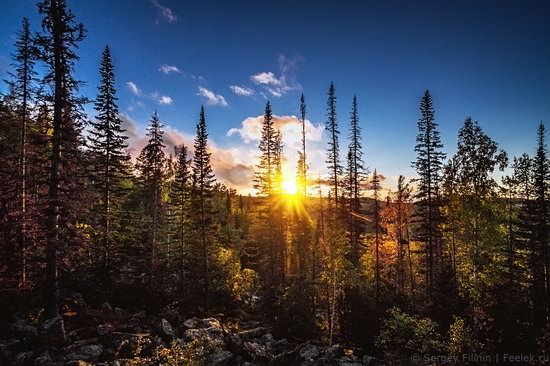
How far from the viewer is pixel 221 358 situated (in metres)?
15.3

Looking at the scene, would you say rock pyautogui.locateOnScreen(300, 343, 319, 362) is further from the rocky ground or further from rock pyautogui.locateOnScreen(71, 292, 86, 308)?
rock pyautogui.locateOnScreen(71, 292, 86, 308)

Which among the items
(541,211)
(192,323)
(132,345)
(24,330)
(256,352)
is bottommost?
(256,352)

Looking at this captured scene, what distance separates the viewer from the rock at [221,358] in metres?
14.9

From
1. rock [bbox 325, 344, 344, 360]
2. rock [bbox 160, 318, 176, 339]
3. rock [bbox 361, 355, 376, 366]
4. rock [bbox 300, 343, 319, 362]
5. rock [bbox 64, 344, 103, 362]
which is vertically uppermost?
rock [bbox 64, 344, 103, 362]

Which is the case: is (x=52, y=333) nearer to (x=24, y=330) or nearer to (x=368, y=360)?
(x=24, y=330)

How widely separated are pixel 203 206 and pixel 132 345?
2001 centimetres

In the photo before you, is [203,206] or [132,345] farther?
[203,206]

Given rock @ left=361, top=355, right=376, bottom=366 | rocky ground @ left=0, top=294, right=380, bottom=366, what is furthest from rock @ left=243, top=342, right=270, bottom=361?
rock @ left=361, top=355, right=376, bottom=366

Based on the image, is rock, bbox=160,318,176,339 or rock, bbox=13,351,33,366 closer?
rock, bbox=13,351,33,366

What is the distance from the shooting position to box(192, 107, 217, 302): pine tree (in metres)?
33.2

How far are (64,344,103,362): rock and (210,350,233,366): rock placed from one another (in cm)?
489

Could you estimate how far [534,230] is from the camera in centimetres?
3058

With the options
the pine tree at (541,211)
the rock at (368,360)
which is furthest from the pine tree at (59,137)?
the pine tree at (541,211)

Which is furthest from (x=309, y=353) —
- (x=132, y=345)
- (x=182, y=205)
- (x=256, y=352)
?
(x=182, y=205)
